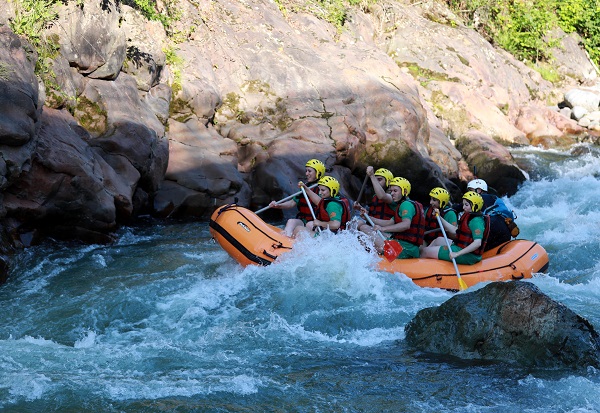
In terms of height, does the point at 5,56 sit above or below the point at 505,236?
above

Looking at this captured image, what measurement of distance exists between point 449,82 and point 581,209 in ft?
18.4

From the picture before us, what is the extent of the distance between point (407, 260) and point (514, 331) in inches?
102

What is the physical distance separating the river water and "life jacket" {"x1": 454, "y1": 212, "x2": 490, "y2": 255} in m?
0.70

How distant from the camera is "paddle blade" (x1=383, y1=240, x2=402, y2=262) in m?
7.85

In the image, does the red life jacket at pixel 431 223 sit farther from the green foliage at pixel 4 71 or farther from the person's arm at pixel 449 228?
the green foliage at pixel 4 71

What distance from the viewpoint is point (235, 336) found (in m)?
6.00

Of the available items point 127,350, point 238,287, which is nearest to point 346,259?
point 238,287

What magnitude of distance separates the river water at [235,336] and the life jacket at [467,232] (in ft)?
2.28

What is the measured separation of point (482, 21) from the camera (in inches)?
824

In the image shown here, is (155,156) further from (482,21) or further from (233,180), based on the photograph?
(482,21)

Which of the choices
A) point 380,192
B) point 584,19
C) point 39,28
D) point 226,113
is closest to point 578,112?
point 584,19

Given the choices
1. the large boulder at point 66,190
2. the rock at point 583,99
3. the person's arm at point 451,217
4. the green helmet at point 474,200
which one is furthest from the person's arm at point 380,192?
the rock at point 583,99

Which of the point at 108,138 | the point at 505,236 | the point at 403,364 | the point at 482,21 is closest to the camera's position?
the point at 403,364

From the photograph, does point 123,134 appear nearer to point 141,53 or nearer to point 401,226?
point 141,53
